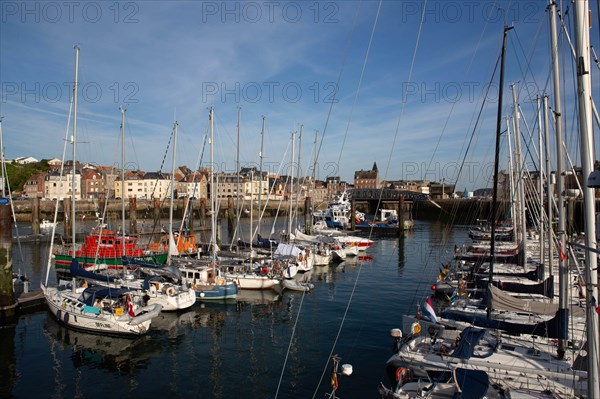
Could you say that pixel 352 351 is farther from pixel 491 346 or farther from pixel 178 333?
pixel 178 333

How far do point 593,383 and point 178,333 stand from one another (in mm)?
19334

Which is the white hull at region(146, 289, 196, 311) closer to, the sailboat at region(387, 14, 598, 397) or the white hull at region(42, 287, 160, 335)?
the white hull at region(42, 287, 160, 335)

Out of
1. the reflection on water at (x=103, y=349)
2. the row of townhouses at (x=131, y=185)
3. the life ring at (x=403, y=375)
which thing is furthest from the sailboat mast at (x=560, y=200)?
the row of townhouses at (x=131, y=185)

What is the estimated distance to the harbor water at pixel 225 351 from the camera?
16297mm

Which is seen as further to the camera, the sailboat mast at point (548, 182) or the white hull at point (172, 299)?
the white hull at point (172, 299)

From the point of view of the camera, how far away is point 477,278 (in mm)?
28438

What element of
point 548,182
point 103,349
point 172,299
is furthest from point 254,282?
point 548,182

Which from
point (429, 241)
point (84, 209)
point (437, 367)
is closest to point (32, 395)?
point (437, 367)

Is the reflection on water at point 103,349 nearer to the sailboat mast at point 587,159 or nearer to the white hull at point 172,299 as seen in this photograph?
the white hull at point 172,299

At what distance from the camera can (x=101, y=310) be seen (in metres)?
22.3

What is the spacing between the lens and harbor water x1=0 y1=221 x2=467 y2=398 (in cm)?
1630

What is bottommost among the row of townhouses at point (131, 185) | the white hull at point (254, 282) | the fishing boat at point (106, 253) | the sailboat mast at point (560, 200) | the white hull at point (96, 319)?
the white hull at point (96, 319)

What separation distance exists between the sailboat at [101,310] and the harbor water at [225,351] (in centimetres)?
52

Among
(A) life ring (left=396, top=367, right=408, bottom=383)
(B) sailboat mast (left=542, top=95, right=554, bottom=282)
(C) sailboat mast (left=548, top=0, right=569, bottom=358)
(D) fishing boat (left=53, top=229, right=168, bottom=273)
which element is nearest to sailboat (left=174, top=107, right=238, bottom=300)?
(D) fishing boat (left=53, top=229, right=168, bottom=273)
